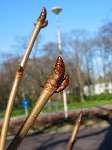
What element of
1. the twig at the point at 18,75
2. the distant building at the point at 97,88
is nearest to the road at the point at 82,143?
the twig at the point at 18,75

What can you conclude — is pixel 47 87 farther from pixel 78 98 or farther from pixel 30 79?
pixel 78 98

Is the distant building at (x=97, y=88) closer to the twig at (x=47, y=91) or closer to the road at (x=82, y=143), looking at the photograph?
the road at (x=82, y=143)

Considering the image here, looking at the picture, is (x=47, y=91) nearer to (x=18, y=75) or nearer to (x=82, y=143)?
(x=18, y=75)

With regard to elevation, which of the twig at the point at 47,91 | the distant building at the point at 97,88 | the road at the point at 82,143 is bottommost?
the road at the point at 82,143

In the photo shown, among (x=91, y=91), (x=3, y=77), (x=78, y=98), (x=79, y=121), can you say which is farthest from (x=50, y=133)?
Result: (x=91, y=91)

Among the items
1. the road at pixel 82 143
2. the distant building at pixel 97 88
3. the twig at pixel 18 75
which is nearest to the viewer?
the twig at pixel 18 75

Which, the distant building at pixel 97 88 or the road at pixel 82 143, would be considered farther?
the distant building at pixel 97 88

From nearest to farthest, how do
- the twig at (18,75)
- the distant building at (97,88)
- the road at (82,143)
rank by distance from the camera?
the twig at (18,75)
the road at (82,143)
the distant building at (97,88)

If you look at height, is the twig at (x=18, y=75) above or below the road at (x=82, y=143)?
above

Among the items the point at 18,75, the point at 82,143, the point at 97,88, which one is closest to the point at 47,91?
the point at 18,75

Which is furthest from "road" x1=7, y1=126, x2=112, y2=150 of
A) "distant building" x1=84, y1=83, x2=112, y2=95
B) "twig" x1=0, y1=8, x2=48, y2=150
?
"distant building" x1=84, y1=83, x2=112, y2=95
